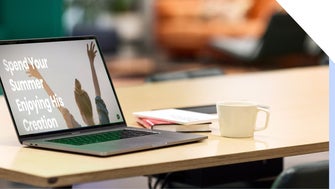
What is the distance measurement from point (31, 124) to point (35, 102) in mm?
59

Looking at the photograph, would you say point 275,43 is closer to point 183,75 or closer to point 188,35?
point 188,35

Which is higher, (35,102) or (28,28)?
(28,28)

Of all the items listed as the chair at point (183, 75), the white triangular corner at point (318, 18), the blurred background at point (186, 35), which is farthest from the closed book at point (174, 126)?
the blurred background at point (186, 35)

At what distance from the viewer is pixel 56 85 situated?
1.99 m

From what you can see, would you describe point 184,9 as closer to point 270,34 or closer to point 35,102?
point 270,34

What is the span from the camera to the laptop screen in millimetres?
1920

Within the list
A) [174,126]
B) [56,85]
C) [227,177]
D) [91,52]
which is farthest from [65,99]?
[227,177]

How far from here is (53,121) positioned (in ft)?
6.36

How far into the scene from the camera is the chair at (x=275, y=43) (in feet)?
30.0

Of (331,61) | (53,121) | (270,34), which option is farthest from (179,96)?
(270,34)

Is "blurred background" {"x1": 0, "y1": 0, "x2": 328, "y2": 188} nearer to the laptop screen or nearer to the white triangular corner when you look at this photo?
the laptop screen

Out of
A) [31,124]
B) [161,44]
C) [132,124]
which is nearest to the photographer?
[31,124]

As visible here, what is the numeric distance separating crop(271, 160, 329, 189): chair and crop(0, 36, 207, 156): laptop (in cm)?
21

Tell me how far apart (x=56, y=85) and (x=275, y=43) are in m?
7.51
